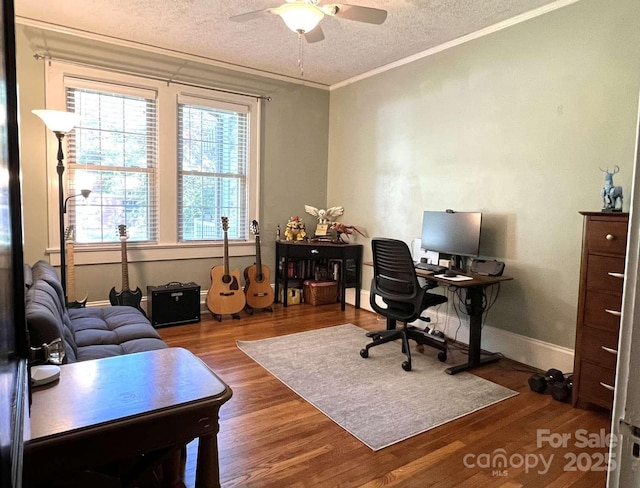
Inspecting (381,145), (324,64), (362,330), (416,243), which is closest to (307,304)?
(362,330)

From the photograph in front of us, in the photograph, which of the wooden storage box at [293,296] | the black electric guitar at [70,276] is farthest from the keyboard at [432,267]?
the black electric guitar at [70,276]

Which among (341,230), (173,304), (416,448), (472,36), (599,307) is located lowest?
(416,448)

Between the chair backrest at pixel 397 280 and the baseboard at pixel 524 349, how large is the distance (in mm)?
888

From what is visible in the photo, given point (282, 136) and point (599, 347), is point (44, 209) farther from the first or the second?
point (599, 347)

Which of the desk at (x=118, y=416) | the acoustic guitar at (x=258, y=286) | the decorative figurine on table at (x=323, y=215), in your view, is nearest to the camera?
the desk at (x=118, y=416)

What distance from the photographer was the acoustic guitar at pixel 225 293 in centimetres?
446

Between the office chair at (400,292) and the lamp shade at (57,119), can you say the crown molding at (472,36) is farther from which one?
the lamp shade at (57,119)

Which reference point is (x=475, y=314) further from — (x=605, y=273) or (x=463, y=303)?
(x=605, y=273)

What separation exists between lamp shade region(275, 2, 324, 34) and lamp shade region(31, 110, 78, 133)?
1984mm

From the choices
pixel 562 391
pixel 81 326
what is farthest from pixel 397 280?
pixel 81 326

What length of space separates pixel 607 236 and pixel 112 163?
422 cm

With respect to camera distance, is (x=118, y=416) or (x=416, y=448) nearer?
(x=118, y=416)

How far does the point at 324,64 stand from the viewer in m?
4.65

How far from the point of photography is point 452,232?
146 inches
